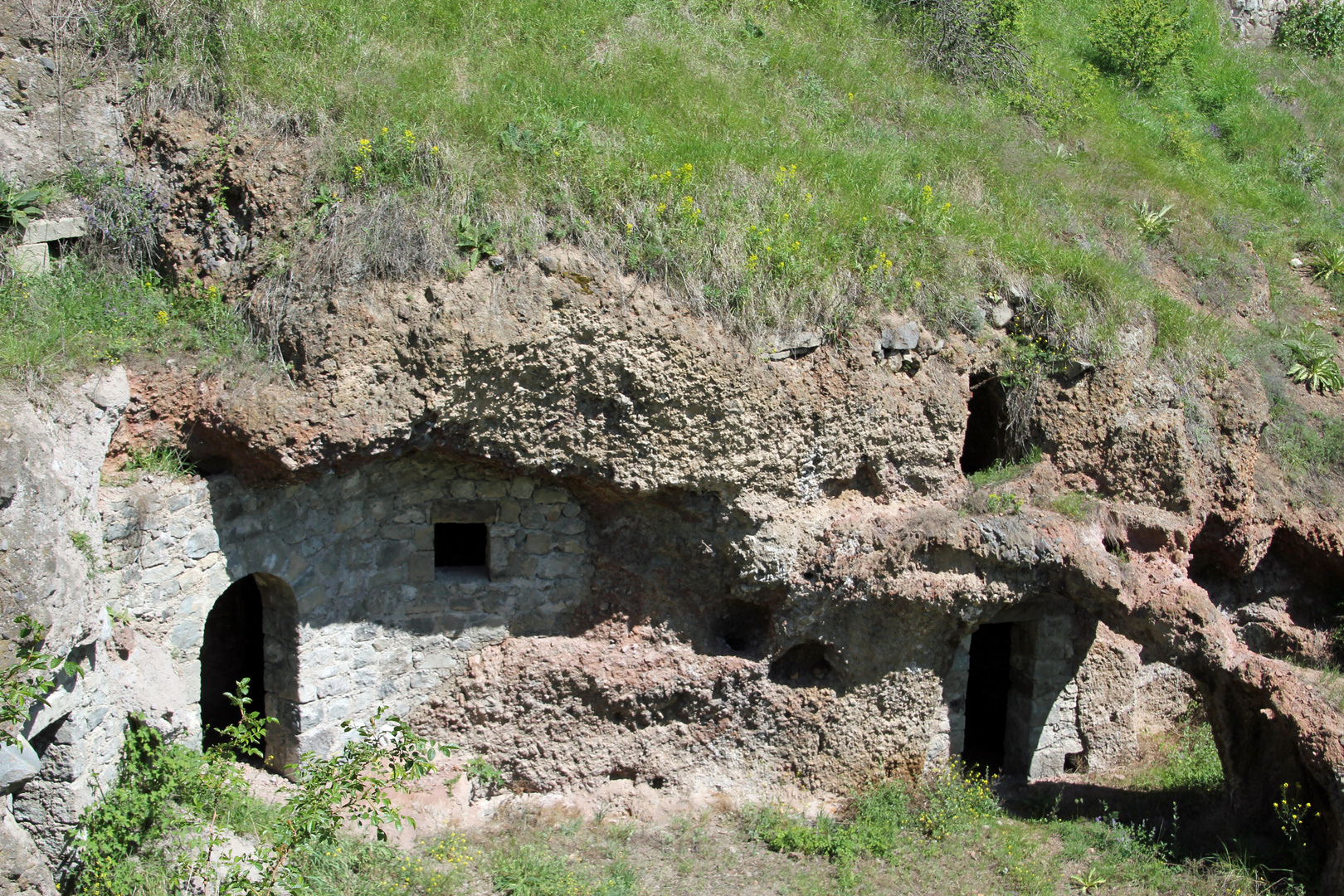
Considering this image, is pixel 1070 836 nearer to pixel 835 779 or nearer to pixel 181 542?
pixel 835 779

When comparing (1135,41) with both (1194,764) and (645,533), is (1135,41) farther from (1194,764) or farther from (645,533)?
(645,533)

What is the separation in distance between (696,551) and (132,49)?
559cm

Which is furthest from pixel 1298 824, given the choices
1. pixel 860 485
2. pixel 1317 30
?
pixel 1317 30

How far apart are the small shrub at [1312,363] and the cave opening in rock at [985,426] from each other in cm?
316

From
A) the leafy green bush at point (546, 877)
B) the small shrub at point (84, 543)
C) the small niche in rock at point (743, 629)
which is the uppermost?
the small shrub at point (84, 543)

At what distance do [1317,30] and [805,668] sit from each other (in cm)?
1307

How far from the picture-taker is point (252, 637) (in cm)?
892

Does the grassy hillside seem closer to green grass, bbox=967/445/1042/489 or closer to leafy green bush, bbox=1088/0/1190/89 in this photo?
leafy green bush, bbox=1088/0/1190/89

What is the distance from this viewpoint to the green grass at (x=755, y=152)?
741 centimetres


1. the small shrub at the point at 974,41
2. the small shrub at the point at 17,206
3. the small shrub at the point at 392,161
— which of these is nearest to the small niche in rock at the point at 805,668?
the small shrub at the point at 392,161

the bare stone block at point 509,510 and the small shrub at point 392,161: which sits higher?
the small shrub at point 392,161

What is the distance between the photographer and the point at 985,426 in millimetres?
8656

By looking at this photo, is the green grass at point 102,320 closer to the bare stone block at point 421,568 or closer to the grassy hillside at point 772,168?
the grassy hillside at point 772,168

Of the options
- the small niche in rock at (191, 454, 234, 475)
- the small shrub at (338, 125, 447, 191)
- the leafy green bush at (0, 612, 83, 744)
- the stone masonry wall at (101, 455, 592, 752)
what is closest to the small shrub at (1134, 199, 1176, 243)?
the stone masonry wall at (101, 455, 592, 752)
